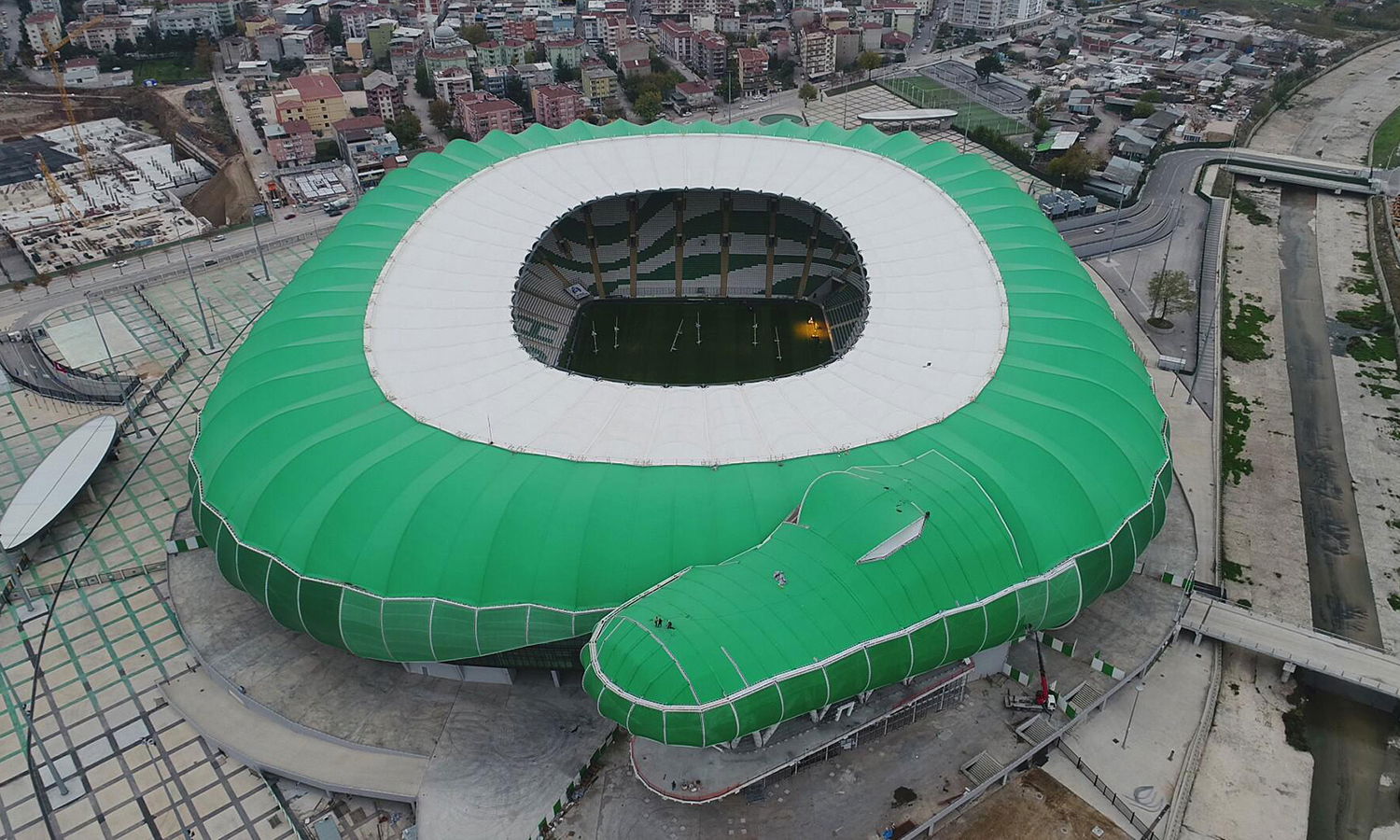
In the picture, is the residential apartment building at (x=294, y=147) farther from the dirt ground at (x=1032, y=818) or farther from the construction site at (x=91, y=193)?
the dirt ground at (x=1032, y=818)

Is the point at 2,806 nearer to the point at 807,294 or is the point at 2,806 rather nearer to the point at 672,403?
the point at 672,403

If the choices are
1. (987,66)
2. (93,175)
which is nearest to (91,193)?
(93,175)

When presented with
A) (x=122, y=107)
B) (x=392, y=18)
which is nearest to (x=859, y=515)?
(x=122, y=107)

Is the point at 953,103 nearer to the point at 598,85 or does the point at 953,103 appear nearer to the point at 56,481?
the point at 598,85

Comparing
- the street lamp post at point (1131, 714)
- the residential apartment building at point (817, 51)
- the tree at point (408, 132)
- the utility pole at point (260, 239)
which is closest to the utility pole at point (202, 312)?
the utility pole at point (260, 239)

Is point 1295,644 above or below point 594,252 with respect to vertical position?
below
